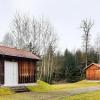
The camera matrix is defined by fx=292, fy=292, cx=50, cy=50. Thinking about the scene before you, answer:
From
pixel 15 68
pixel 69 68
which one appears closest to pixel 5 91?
pixel 15 68

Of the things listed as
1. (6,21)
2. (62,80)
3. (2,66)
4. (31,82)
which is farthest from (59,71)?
(2,66)

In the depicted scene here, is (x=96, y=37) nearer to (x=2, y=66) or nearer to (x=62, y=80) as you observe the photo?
(x=62, y=80)

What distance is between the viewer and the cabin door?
92.7 feet

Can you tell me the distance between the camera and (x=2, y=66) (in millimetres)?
27688

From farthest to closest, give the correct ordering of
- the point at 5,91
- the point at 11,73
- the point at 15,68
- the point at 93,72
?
the point at 93,72, the point at 15,68, the point at 11,73, the point at 5,91

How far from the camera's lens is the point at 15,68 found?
29594 millimetres

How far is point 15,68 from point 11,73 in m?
0.86

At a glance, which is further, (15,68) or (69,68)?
(69,68)

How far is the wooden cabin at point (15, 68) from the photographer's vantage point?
91.4ft

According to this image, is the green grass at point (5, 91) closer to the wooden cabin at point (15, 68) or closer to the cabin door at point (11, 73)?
the wooden cabin at point (15, 68)

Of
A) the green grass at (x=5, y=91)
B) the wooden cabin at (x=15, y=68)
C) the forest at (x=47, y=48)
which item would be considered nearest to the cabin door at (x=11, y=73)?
the wooden cabin at (x=15, y=68)

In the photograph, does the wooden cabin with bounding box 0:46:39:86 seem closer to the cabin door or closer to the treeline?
the cabin door

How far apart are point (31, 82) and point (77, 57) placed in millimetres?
45600

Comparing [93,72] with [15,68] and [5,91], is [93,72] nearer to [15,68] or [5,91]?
[15,68]
